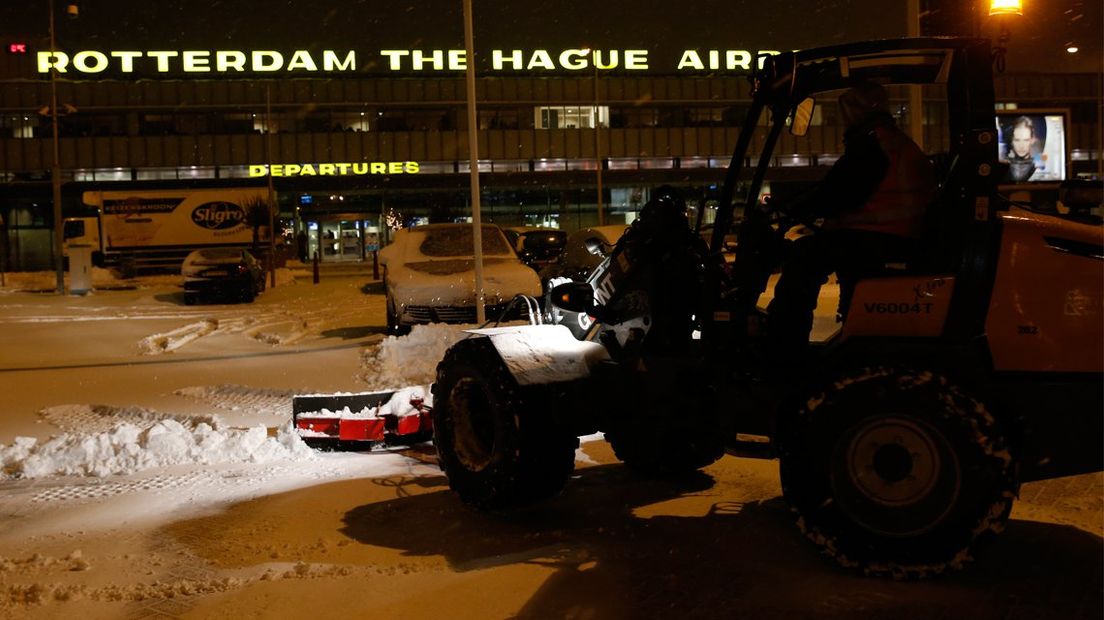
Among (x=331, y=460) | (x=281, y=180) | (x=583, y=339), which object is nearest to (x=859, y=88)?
(x=583, y=339)

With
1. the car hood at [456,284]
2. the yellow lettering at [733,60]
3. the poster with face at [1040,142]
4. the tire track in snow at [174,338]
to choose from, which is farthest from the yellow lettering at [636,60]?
the car hood at [456,284]

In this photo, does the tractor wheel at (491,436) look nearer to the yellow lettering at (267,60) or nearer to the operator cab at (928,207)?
the operator cab at (928,207)

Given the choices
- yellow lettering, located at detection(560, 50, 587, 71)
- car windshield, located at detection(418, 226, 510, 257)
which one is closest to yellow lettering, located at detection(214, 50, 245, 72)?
yellow lettering, located at detection(560, 50, 587, 71)

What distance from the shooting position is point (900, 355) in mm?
4770

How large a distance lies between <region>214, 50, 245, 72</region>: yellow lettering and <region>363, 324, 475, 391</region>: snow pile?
5315cm

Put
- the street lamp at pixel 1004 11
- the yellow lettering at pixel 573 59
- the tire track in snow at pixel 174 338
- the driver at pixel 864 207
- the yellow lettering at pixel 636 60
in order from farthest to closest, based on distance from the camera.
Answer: the yellow lettering at pixel 573 59 < the yellow lettering at pixel 636 60 < the tire track in snow at pixel 174 338 < the street lamp at pixel 1004 11 < the driver at pixel 864 207

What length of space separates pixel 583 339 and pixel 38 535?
336 cm

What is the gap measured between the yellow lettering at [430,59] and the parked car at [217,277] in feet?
127

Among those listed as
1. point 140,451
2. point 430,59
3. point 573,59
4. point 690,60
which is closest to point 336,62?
point 430,59

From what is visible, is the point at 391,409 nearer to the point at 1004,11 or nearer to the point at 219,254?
the point at 1004,11

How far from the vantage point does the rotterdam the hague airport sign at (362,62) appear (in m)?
62.7

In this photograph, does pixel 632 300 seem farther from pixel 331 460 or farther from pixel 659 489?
pixel 331 460

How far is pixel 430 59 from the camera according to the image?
64938mm

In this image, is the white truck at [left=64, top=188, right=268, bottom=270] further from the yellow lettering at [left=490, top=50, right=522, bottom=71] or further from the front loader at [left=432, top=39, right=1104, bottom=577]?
the front loader at [left=432, top=39, right=1104, bottom=577]
